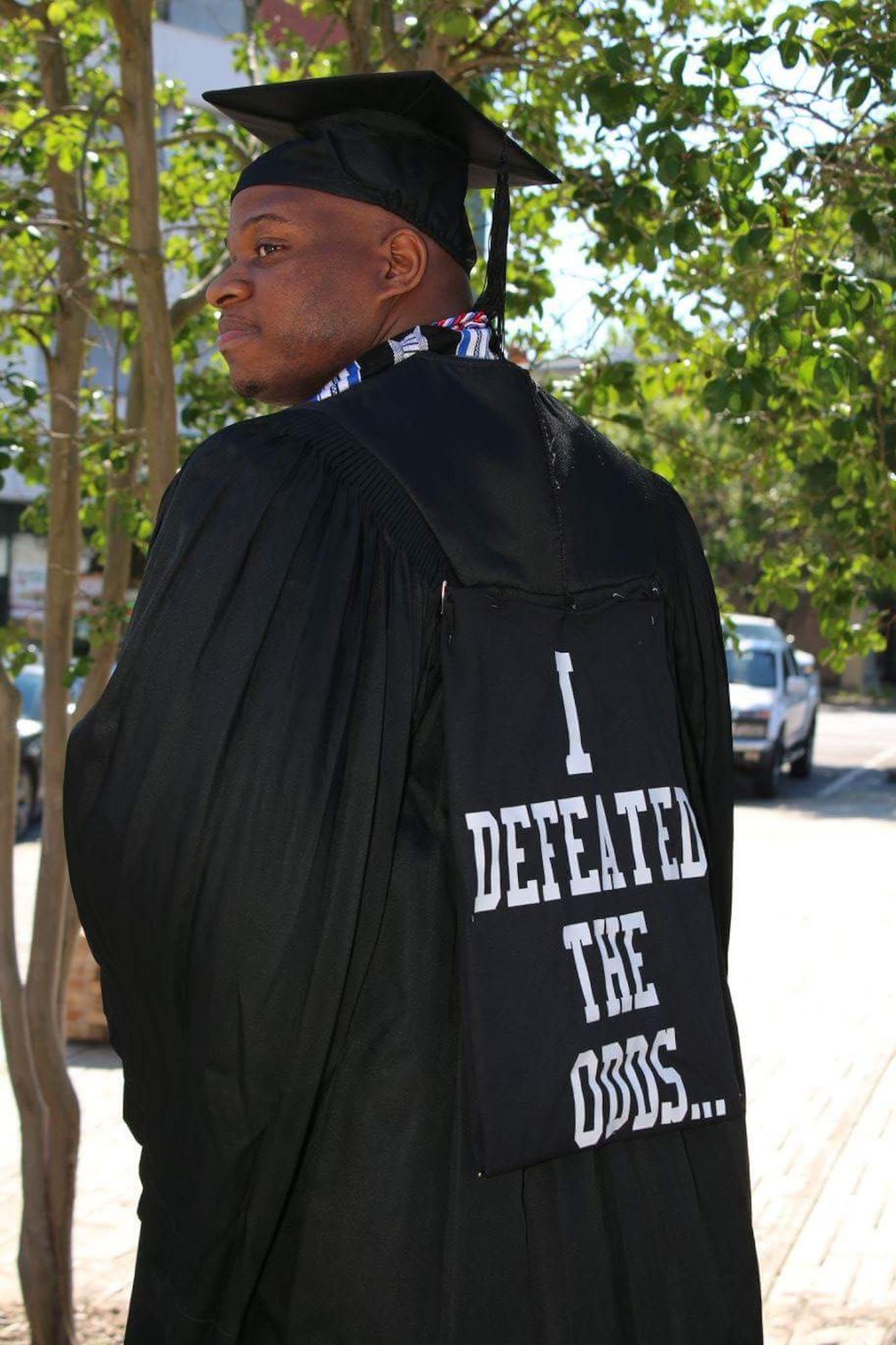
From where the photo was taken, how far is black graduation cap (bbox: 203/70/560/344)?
196 centimetres

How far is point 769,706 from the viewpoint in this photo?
56.7 ft

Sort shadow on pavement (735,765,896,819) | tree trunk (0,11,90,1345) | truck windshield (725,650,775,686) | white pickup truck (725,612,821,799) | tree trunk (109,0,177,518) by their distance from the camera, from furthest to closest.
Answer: truck windshield (725,650,775,686)
white pickup truck (725,612,821,799)
shadow on pavement (735,765,896,819)
tree trunk (0,11,90,1345)
tree trunk (109,0,177,518)

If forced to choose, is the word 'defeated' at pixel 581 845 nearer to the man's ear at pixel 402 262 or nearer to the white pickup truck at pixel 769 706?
the man's ear at pixel 402 262

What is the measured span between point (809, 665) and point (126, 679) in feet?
63.8

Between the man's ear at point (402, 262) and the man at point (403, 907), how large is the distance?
0.12 m

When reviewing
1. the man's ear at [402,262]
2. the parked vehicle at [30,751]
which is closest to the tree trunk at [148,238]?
the man's ear at [402,262]

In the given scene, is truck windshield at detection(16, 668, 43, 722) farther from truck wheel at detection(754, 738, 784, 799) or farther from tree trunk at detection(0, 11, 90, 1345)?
tree trunk at detection(0, 11, 90, 1345)

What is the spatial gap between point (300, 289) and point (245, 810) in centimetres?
64

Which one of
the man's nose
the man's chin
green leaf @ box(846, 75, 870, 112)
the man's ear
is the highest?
green leaf @ box(846, 75, 870, 112)

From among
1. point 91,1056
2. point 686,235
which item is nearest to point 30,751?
point 91,1056

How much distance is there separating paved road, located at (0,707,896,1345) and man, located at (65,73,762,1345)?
9.62 ft

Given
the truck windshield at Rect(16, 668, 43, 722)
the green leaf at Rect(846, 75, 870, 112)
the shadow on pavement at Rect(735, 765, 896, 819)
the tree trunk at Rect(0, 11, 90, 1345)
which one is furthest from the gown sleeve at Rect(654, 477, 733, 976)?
the shadow on pavement at Rect(735, 765, 896, 819)

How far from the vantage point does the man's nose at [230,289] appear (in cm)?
193

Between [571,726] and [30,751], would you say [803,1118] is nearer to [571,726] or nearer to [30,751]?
[571,726]
